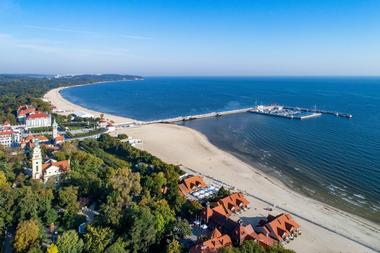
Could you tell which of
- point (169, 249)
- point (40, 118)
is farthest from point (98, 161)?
point (40, 118)

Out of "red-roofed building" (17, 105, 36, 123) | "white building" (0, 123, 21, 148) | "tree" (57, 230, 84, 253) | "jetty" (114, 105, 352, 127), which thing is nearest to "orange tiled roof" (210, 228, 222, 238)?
"tree" (57, 230, 84, 253)

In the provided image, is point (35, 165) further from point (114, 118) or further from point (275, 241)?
point (114, 118)

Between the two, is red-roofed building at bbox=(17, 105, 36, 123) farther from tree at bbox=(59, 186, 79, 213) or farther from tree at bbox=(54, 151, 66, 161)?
tree at bbox=(59, 186, 79, 213)

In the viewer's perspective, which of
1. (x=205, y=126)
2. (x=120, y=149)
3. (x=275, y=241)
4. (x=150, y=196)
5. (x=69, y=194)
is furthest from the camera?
(x=205, y=126)

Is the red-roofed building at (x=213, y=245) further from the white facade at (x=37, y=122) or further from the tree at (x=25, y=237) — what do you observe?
the white facade at (x=37, y=122)

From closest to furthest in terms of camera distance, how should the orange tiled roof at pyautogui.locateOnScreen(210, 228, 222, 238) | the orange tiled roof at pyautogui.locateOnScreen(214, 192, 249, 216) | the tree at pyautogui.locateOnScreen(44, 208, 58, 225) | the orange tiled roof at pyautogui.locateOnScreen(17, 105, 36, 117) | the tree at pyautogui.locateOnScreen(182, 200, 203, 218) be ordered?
the orange tiled roof at pyautogui.locateOnScreen(210, 228, 222, 238), the tree at pyautogui.locateOnScreen(44, 208, 58, 225), the tree at pyautogui.locateOnScreen(182, 200, 203, 218), the orange tiled roof at pyautogui.locateOnScreen(214, 192, 249, 216), the orange tiled roof at pyautogui.locateOnScreen(17, 105, 36, 117)

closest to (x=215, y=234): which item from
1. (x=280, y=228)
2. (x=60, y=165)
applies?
(x=280, y=228)

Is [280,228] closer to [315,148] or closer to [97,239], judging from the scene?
[97,239]
